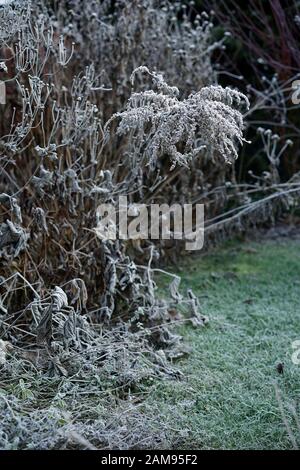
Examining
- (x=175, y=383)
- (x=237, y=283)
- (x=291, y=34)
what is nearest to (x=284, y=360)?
(x=175, y=383)

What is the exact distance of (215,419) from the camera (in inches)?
94.1

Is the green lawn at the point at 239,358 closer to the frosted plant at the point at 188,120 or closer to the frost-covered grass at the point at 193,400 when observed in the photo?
the frost-covered grass at the point at 193,400

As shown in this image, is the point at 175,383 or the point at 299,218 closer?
the point at 175,383

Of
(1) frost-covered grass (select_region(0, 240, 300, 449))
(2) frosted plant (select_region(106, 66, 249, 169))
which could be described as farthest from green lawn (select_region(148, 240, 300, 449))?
(2) frosted plant (select_region(106, 66, 249, 169))

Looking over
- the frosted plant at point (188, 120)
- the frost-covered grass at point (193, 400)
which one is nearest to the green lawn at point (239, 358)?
the frost-covered grass at point (193, 400)

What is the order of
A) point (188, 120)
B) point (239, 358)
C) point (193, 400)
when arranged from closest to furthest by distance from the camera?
point (188, 120) < point (193, 400) < point (239, 358)

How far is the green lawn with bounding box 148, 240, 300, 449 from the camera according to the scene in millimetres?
2314

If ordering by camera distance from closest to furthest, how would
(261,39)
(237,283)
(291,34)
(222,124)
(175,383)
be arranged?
1. (222,124)
2. (175,383)
3. (237,283)
4. (291,34)
5. (261,39)

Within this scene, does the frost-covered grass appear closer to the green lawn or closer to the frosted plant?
the green lawn

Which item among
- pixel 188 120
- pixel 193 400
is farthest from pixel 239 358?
pixel 188 120

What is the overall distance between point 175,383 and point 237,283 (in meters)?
1.33

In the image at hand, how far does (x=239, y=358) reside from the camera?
113 inches

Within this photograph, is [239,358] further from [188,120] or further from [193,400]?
[188,120]

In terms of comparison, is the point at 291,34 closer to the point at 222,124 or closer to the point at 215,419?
the point at 222,124
